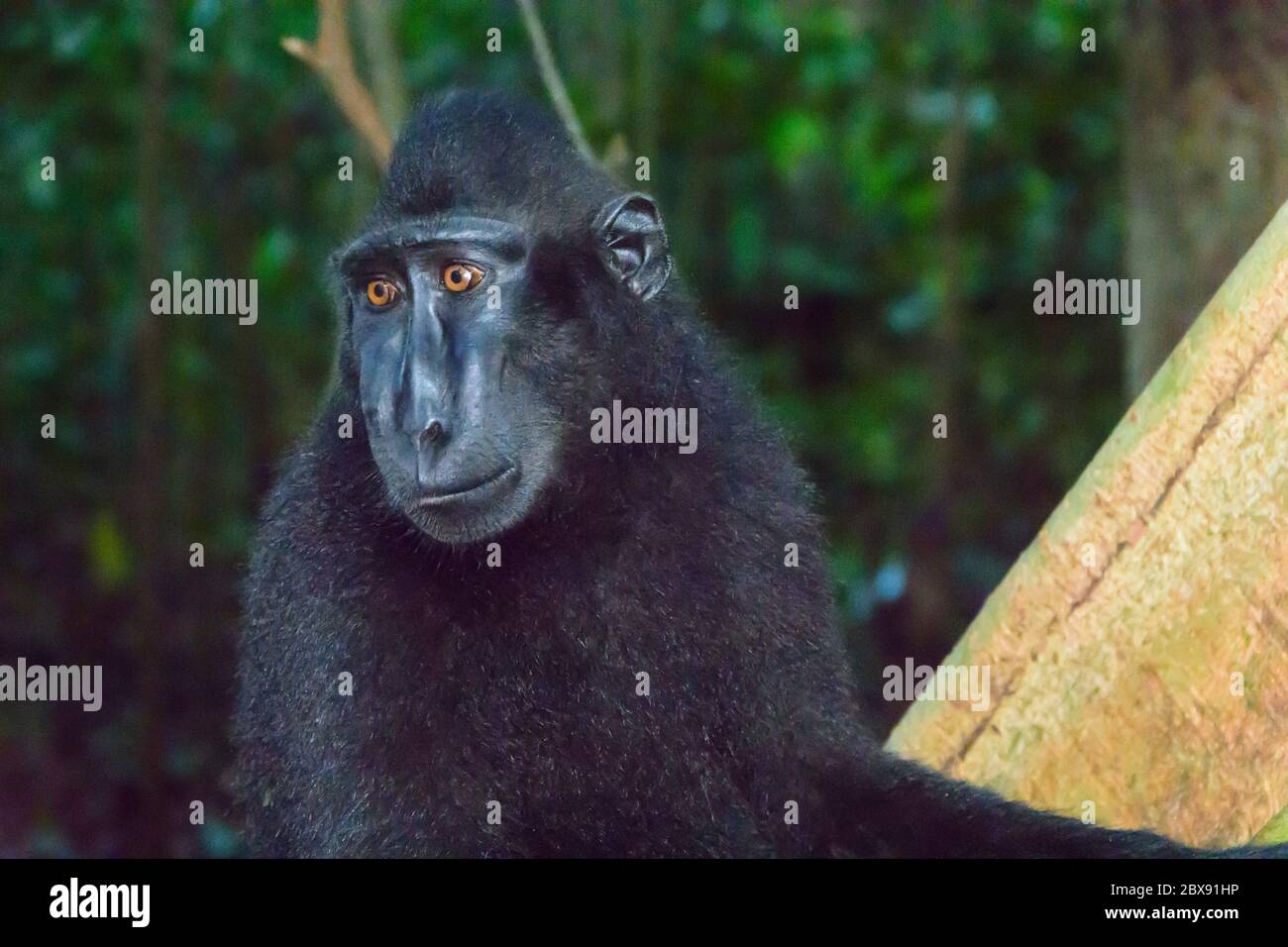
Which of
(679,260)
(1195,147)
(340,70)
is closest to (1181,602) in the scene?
(1195,147)

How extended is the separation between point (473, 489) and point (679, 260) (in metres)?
5.81

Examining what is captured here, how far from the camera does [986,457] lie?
46.1ft

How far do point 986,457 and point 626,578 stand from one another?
32.6 feet

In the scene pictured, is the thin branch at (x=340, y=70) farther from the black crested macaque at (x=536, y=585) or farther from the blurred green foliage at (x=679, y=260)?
the blurred green foliage at (x=679, y=260)

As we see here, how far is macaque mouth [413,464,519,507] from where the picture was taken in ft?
14.0

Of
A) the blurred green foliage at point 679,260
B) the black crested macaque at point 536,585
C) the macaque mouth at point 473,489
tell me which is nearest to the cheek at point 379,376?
the black crested macaque at point 536,585

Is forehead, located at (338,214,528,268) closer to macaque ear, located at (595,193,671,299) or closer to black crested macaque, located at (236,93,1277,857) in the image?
black crested macaque, located at (236,93,1277,857)

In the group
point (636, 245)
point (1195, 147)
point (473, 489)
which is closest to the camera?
point (473, 489)

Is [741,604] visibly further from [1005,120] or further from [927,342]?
[927,342]

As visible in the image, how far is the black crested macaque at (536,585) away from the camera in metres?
4.29

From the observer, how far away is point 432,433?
Result: 4.21m

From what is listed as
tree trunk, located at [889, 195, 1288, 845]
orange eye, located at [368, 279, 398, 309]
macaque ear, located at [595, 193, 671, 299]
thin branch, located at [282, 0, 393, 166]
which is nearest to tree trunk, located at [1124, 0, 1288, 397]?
tree trunk, located at [889, 195, 1288, 845]

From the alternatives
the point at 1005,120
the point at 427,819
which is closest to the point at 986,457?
the point at 1005,120

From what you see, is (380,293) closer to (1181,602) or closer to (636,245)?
(636,245)
